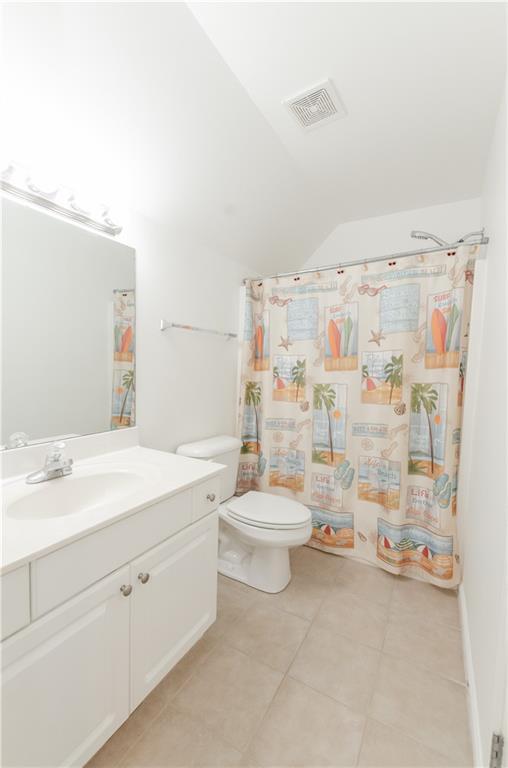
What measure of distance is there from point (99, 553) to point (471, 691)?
142cm

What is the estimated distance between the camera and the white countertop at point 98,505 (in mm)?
729

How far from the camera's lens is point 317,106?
1350mm

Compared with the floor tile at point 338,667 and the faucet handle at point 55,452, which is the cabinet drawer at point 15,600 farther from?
the floor tile at point 338,667

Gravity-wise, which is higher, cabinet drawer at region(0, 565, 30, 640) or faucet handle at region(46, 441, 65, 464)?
faucet handle at region(46, 441, 65, 464)

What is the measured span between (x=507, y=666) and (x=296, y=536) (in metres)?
0.93

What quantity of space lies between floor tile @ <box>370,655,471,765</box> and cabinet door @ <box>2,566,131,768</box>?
0.92m

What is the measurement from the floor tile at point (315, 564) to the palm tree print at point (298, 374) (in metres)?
1.01

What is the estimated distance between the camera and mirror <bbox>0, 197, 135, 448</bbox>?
44.3 inches

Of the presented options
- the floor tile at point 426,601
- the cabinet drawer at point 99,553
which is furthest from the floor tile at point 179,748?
the floor tile at point 426,601

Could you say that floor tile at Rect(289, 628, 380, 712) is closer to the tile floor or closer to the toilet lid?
the tile floor

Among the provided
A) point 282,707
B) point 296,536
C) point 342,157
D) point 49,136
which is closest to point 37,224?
point 49,136

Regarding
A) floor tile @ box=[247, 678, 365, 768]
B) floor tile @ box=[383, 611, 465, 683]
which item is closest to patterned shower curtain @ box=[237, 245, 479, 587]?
floor tile @ box=[383, 611, 465, 683]

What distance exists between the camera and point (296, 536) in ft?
5.33

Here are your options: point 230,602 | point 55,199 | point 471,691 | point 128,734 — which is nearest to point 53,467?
point 128,734
